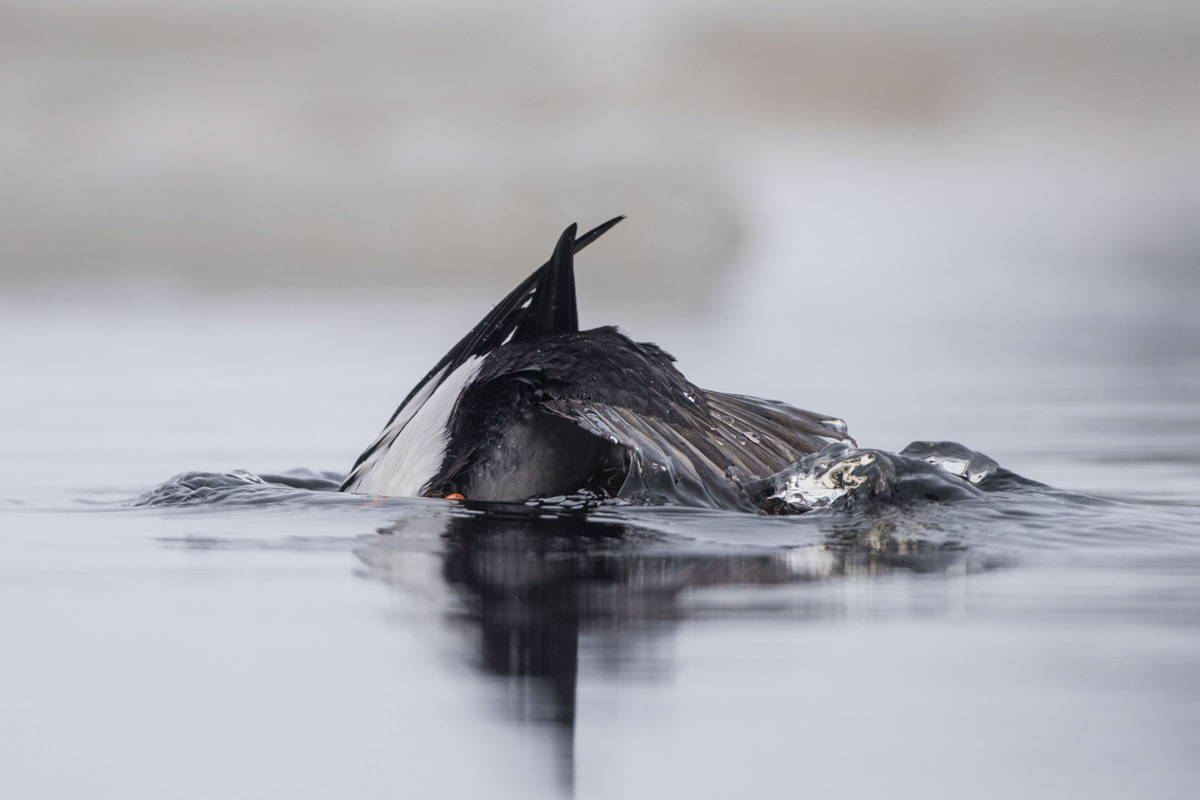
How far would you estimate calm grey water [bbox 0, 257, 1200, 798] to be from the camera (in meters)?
2.06

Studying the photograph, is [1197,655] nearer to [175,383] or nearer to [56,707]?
[56,707]

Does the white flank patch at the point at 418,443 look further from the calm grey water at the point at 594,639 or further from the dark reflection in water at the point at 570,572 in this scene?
the dark reflection in water at the point at 570,572

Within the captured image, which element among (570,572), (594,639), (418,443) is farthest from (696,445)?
(594,639)

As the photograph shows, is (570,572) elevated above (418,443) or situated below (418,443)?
below

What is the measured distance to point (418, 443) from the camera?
425 centimetres

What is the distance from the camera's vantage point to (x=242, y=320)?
12156 millimetres

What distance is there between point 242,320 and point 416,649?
9.97 m

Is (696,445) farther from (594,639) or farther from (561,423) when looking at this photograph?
(594,639)

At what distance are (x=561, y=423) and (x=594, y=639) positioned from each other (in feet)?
4.62

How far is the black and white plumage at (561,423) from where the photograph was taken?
12.8 ft

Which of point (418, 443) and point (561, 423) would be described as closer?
point (561, 423)

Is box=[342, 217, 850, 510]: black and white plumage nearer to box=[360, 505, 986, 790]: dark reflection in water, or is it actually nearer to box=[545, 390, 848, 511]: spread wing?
box=[545, 390, 848, 511]: spread wing

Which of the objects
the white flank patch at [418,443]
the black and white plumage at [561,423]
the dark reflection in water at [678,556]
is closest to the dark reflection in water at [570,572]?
the dark reflection in water at [678,556]

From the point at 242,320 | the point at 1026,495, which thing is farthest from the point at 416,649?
the point at 242,320
